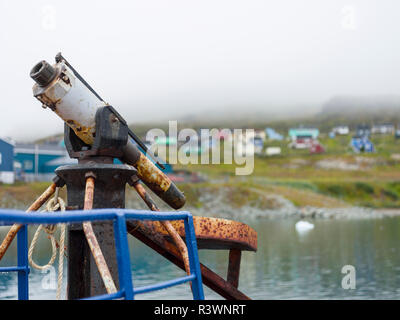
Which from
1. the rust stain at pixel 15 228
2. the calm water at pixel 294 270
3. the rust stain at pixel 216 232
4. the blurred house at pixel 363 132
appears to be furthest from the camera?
the blurred house at pixel 363 132

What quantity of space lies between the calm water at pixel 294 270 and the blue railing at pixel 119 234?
48.6 feet

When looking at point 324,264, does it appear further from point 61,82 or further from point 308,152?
point 308,152

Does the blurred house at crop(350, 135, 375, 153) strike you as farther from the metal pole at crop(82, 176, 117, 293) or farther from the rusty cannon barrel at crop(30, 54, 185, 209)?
the metal pole at crop(82, 176, 117, 293)

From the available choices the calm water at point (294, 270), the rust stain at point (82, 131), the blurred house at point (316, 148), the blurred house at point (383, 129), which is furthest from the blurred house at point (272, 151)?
the rust stain at point (82, 131)

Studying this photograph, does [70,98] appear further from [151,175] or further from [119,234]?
[119,234]

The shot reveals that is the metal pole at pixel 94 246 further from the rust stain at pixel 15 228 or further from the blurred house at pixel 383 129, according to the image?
the blurred house at pixel 383 129

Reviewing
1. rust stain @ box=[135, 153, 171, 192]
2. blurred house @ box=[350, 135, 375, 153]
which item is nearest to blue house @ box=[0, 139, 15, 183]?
rust stain @ box=[135, 153, 171, 192]

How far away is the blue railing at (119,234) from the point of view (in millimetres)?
2594

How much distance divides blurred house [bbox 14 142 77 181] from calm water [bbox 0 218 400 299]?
117ft

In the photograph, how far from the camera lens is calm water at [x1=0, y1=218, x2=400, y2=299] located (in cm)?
2052

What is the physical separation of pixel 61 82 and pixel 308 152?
178672mm

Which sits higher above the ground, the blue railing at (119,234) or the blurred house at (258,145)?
the blurred house at (258,145)

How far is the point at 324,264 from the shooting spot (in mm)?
29766
